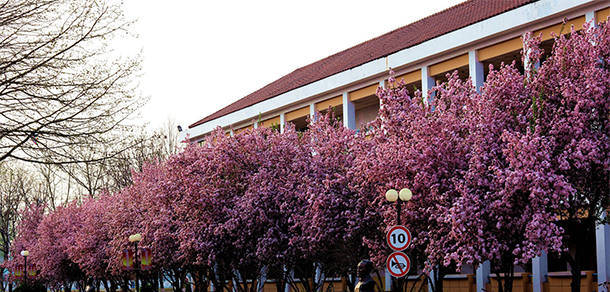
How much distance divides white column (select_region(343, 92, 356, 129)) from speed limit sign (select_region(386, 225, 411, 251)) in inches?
696

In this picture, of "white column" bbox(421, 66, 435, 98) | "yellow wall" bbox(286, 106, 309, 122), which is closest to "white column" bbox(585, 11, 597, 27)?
"white column" bbox(421, 66, 435, 98)

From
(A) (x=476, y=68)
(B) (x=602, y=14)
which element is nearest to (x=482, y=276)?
(A) (x=476, y=68)

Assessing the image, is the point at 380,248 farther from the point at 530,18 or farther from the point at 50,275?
the point at 50,275

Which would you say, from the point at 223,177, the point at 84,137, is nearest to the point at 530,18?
the point at 223,177

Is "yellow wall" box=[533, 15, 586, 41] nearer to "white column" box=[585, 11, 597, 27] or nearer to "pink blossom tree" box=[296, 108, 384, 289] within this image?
"white column" box=[585, 11, 597, 27]

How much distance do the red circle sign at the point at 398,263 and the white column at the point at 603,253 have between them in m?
9.57

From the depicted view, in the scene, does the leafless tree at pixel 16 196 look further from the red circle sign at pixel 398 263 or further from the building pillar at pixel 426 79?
the red circle sign at pixel 398 263

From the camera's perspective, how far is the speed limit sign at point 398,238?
54.5ft

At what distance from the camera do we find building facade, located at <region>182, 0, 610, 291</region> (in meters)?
25.2

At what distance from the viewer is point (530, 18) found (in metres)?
25.8

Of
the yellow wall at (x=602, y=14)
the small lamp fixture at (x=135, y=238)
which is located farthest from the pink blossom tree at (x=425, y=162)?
the small lamp fixture at (x=135, y=238)

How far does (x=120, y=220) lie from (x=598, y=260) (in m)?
19.8

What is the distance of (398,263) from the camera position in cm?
1667

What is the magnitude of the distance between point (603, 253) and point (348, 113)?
13997 millimetres
